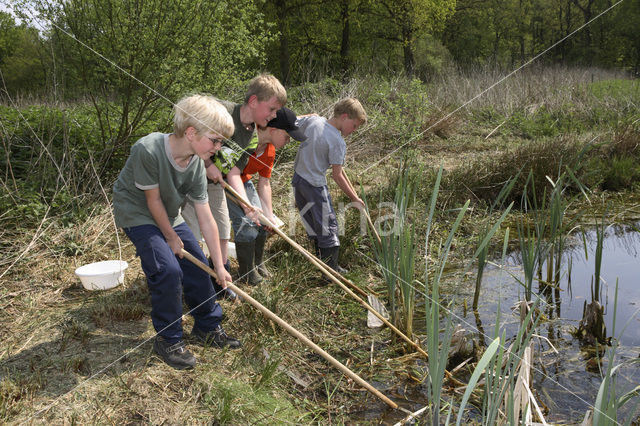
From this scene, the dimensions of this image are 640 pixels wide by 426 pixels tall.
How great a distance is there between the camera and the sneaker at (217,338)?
111 inches

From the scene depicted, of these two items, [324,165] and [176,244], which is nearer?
[176,244]

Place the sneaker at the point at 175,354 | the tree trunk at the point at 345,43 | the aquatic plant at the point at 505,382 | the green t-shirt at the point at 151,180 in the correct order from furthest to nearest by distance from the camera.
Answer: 1. the tree trunk at the point at 345,43
2. the sneaker at the point at 175,354
3. the green t-shirt at the point at 151,180
4. the aquatic plant at the point at 505,382

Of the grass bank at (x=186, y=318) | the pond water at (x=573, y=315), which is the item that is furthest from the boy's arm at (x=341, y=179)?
the pond water at (x=573, y=315)

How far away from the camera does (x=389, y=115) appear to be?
828cm

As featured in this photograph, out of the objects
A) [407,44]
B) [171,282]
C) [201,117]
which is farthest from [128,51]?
[407,44]

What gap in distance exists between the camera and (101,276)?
3410mm

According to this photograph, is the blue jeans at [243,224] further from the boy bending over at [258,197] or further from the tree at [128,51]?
the tree at [128,51]

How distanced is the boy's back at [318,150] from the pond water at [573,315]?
4.94 ft

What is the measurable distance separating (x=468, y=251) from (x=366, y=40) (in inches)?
776

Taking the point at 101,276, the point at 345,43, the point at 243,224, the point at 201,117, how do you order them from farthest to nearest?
the point at 345,43
the point at 243,224
the point at 101,276
the point at 201,117

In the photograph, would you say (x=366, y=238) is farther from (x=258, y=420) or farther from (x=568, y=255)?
(x=258, y=420)

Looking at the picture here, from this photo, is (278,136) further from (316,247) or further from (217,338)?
(217,338)

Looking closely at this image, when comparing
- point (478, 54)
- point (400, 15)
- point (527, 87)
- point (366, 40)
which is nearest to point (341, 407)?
point (527, 87)

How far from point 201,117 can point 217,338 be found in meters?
1.26
